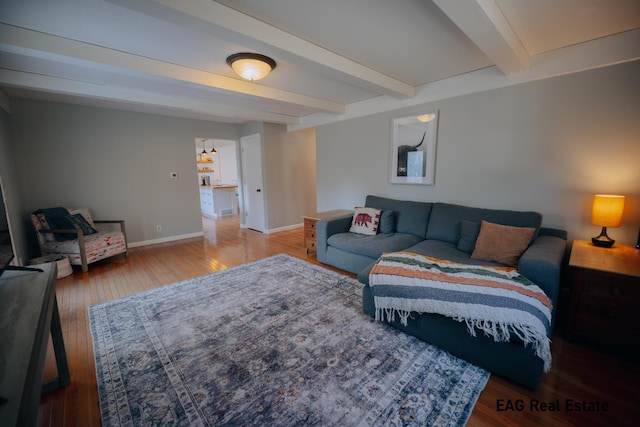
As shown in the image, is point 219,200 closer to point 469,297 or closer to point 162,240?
point 162,240

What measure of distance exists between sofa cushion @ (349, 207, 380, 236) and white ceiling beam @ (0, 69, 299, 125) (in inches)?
105

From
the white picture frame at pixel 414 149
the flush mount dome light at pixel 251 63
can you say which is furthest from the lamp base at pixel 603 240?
the flush mount dome light at pixel 251 63

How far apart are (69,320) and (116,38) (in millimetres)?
2525

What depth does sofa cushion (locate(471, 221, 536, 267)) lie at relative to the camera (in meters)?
2.38

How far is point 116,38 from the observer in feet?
6.98

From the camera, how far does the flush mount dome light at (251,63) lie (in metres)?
2.40

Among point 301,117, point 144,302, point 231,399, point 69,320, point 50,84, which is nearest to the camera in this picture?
point 231,399

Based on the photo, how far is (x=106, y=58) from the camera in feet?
7.58

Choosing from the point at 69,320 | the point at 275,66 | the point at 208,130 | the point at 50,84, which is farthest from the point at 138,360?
the point at 208,130

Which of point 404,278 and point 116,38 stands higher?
point 116,38

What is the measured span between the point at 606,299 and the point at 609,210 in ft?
2.48

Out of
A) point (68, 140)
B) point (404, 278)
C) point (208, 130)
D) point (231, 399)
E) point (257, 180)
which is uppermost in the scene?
point (208, 130)

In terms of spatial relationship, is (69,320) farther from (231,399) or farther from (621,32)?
(621,32)

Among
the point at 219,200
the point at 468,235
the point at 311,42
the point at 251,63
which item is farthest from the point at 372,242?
the point at 219,200
